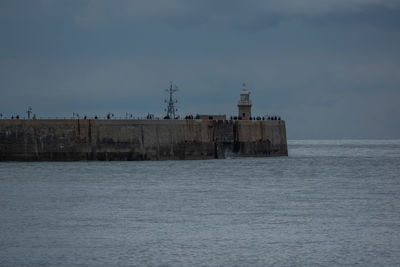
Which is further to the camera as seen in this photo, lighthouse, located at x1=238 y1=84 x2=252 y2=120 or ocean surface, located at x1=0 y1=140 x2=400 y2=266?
lighthouse, located at x1=238 y1=84 x2=252 y2=120

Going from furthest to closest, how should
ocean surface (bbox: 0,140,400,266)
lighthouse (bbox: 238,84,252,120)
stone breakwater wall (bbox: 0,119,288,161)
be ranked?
1. lighthouse (bbox: 238,84,252,120)
2. stone breakwater wall (bbox: 0,119,288,161)
3. ocean surface (bbox: 0,140,400,266)

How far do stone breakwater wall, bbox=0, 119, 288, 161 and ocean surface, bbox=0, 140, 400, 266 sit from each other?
4.84 metres

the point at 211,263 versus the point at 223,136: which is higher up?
the point at 223,136

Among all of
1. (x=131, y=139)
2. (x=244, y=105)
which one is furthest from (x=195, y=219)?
(x=244, y=105)

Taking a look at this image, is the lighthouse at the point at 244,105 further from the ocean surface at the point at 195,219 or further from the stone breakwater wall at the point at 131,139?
the ocean surface at the point at 195,219

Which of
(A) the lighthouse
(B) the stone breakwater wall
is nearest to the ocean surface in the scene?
(B) the stone breakwater wall

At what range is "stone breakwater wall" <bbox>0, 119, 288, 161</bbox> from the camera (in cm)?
6069

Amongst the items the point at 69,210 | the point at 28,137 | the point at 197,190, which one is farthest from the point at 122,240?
the point at 28,137

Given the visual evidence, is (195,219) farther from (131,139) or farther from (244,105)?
(244,105)

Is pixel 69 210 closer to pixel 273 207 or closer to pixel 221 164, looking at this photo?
pixel 273 207

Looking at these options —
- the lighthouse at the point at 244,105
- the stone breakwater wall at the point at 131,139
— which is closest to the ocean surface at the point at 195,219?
the stone breakwater wall at the point at 131,139

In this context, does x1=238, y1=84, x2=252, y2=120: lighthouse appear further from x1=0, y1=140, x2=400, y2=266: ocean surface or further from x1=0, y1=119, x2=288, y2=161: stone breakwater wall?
x1=0, y1=140, x2=400, y2=266: ocean surface

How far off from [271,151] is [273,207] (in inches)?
1625

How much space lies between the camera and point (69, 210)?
34.8 meters
